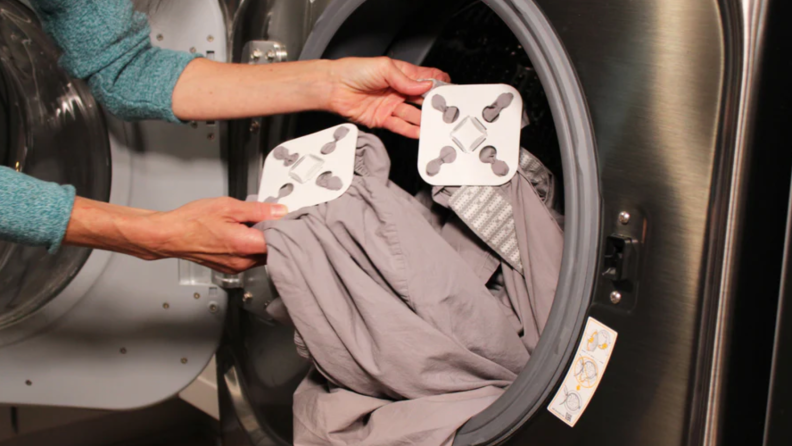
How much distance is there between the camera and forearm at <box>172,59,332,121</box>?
1.01 m

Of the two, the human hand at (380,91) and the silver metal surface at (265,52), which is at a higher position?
the silver metal surface at (265,52)

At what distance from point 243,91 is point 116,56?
0.20 meters

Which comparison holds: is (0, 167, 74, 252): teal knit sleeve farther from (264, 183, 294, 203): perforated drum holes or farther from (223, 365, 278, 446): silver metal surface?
(223, 365, 278, 446): silver metal surface

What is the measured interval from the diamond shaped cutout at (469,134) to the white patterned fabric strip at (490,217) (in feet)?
0.18

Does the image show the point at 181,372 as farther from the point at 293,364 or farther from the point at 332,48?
the point at 332,48

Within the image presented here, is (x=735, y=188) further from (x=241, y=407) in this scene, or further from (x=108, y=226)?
(x=241, y=407)

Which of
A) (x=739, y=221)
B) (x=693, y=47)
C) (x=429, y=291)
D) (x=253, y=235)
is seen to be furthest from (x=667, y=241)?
(x=253, y=235)

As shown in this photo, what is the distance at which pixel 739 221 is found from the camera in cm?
57

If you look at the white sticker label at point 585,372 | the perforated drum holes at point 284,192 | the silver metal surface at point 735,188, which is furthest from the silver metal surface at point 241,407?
the silver metal surface at point 735,188

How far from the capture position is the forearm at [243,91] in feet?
3.31

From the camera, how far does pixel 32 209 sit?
35.8 inches

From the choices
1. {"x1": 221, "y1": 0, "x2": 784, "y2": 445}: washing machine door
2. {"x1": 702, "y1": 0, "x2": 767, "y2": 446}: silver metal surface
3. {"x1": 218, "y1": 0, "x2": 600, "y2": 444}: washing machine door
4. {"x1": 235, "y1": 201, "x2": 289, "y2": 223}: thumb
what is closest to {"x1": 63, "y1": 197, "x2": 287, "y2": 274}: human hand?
{"x1": 235, "y1": 201, "x2": 289, "y2": 223}: thumb

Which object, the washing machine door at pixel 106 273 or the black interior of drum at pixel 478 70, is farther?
the washing machine door at pixel 106 273

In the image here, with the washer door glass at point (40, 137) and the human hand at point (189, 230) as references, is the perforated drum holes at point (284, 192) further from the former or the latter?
the washer door glass at point (40, 137)
